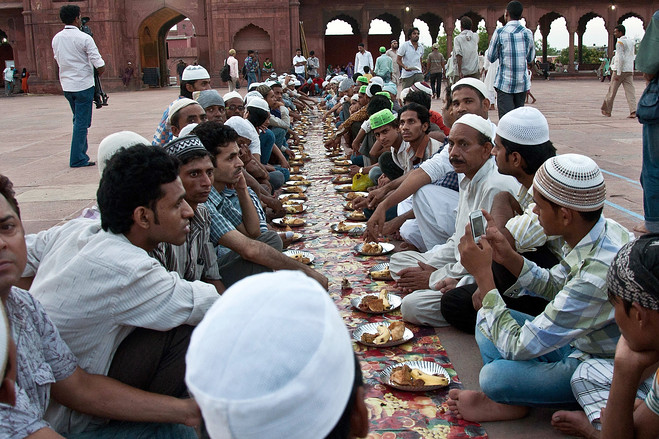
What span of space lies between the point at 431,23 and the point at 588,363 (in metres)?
34.2

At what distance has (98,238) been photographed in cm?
203

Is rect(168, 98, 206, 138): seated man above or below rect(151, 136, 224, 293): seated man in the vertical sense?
above

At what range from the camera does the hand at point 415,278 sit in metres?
3.76

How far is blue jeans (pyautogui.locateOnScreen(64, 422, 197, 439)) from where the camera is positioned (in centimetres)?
199

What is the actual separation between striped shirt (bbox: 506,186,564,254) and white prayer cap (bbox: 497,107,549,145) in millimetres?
266

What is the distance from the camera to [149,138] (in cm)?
1062

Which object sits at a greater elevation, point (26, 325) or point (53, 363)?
point (26, 325)

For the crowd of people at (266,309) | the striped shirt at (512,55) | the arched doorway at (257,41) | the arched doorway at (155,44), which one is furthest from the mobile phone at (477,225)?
the arched doorway at (155,44)

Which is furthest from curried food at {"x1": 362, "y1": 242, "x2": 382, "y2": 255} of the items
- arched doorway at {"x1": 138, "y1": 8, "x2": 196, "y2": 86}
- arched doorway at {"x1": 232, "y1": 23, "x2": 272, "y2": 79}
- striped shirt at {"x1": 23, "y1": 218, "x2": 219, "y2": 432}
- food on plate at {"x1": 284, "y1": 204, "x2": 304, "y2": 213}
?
arched doorway at {"x1": 138, "y1": 8, "x2": 196, "y2": 86}

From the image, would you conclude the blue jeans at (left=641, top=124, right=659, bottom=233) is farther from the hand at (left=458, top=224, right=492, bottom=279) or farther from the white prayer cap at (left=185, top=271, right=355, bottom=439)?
the white prayer cap at (left=185, top=271, right=355, bottom=439)

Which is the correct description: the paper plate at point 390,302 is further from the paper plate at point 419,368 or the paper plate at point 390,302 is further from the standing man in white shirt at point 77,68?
the standing man in white shirt at point 77,68

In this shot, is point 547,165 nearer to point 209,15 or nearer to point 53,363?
point 53,363

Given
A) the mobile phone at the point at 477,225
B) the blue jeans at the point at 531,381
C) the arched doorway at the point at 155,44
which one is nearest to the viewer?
the blue jeans at the point at 531,381

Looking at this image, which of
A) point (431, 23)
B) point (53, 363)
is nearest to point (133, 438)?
point (53, 363)
